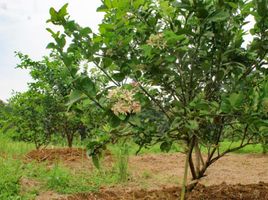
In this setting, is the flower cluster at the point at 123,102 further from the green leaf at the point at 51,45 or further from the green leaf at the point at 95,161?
the green leaf at the point at 95,161

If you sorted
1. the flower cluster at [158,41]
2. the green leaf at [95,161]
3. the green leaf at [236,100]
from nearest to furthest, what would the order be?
the green leaf at [236,100] < the flower cluster at [158,41] < the green leaf at [95,161]

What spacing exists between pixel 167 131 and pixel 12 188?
2662mm

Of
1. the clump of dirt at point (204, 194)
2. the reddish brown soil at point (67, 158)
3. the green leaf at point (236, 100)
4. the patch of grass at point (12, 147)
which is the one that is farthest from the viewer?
the patch of grass at point (12, 147)

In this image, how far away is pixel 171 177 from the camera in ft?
22.4

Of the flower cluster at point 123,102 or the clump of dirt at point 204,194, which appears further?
the clump of dirt at point 204,194

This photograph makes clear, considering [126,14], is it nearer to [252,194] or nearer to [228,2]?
[228,2]

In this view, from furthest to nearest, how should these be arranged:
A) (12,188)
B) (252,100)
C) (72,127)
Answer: (72,127) → (12,188) → (252,100)

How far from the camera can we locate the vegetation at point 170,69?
247 centimetres

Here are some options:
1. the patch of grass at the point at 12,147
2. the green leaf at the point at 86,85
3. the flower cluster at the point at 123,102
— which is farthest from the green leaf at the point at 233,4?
the patch of grass at the point at 12,147

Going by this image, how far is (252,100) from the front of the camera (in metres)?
2.40

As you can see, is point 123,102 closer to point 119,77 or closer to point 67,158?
point 119,77

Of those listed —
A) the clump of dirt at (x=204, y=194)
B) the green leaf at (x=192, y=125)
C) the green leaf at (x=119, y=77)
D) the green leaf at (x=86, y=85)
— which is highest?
the green leaf at (x=119, y=77)

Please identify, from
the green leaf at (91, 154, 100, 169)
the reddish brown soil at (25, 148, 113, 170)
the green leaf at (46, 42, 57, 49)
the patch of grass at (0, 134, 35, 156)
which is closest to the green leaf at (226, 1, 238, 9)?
the green leaf at (46, 42, 57, 49)

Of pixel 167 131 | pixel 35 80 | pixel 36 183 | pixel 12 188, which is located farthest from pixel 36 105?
pixel 167 131
